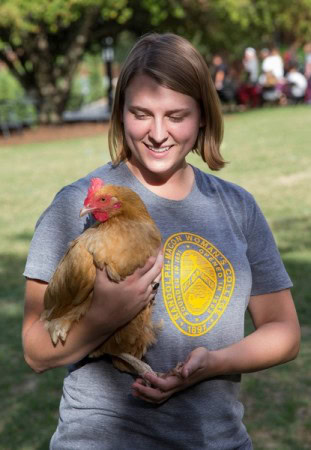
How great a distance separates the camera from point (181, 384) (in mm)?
1938

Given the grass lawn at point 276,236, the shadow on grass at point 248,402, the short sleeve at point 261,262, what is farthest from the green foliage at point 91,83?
the short sleeve at point 261,262

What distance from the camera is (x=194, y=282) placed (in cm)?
209

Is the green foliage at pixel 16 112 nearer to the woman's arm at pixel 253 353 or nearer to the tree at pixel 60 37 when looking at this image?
the tree at pixel 60 37

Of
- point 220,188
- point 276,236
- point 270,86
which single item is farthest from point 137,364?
point 270,86

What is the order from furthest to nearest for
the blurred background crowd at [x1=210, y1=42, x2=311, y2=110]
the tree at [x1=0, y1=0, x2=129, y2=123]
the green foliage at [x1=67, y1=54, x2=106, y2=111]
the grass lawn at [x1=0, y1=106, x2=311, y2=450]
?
the green foliage at [x1=67, y1=54, x2=106, y2=111], the blurred background crowd at [x1=210, y1=42, x2=311, y2=110], the tree at [x1=0, y1=0, x2=129, y2=123], the grass lawn at [x1=0, y1=106, x2=311, y2=450]

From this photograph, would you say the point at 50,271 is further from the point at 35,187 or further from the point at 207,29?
the point at 207,29

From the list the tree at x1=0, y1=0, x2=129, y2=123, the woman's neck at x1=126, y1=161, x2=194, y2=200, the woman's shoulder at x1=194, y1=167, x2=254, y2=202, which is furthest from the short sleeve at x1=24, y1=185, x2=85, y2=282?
the tree at x1=0, y1=0, x2=129, y2=123

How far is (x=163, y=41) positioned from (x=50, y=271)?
779 millimetres

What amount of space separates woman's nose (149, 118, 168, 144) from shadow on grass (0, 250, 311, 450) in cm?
256

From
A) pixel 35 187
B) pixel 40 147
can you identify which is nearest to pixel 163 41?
pixel 35 187

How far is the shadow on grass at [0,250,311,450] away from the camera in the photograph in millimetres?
4168

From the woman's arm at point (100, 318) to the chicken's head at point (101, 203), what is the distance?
169mm

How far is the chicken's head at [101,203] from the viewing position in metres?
1.95

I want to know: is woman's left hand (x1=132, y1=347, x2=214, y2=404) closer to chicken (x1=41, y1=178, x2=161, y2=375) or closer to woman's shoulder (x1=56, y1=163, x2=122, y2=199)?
chicken (x1=41, y1=178, x2=161, y2=375)
